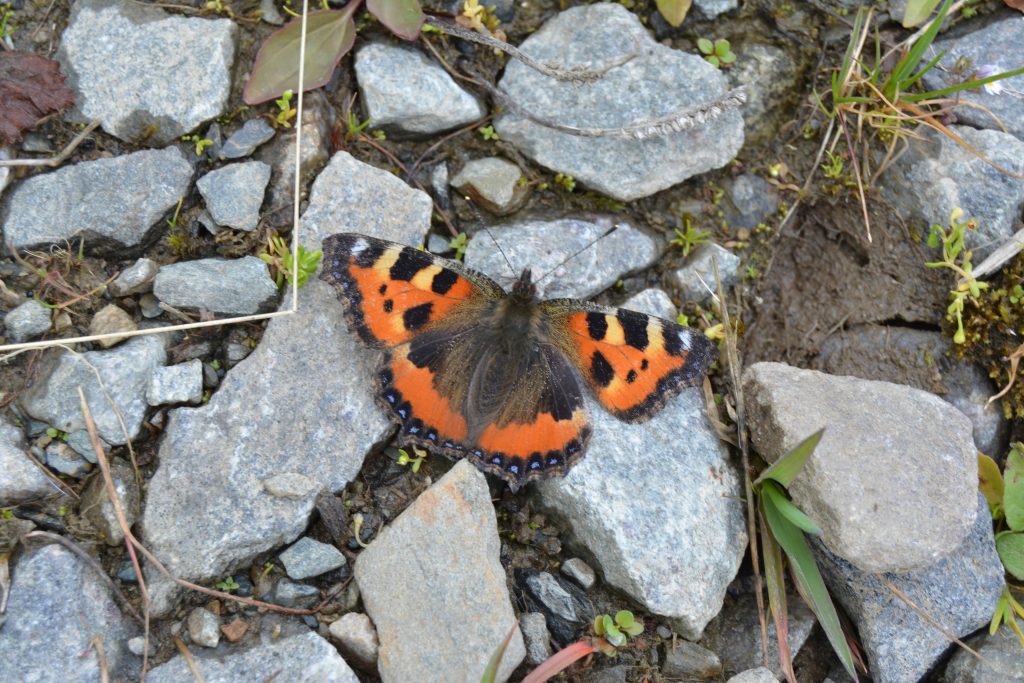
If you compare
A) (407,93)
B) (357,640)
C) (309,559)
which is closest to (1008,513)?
(357,640)

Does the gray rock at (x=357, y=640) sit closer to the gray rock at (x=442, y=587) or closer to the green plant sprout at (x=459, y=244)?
the gray rock at (x=442, y=587)

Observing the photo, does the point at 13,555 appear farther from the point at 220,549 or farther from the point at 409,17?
the point at 409,17

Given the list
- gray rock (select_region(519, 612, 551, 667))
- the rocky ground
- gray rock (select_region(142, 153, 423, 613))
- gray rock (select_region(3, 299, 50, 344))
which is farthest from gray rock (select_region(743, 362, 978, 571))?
gray rock (select_region(3, 299, 50, 344))

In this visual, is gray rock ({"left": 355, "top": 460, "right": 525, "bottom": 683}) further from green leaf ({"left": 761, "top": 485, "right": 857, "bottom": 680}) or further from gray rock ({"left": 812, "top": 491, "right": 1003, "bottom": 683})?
gray rock ({"left": 812, "top": 491, "right": 1003, "bottom": 683})

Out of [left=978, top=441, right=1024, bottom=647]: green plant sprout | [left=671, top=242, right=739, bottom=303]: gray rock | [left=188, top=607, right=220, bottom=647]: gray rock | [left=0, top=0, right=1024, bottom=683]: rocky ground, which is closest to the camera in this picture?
[left=188, top=607, right=220, bottom=647]: gray rock

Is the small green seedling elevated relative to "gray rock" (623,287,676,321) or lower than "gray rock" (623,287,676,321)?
elevated

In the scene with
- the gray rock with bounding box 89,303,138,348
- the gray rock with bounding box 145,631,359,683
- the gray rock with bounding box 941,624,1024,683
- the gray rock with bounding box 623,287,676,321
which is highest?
the gray rock with bounding box 623,287,676,321

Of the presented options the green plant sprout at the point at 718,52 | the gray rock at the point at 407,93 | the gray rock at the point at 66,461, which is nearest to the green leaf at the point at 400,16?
the gray rock at the point at 407,93
